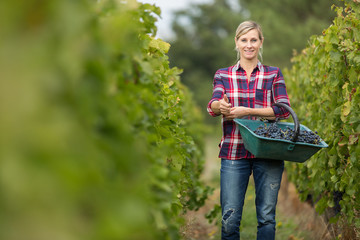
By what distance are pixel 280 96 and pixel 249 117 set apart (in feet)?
1.02

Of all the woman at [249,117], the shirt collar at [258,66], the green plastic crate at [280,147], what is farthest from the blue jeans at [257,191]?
the shirt collar at [258,66]

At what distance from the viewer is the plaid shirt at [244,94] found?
3436 mm

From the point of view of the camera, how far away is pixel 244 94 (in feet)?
11.3

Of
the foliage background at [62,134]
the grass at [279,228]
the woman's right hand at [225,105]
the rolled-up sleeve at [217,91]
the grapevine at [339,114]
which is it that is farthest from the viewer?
the grass at [279,228]

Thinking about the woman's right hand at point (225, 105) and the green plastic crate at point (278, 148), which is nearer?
the green plastic crate at point (278, 148)

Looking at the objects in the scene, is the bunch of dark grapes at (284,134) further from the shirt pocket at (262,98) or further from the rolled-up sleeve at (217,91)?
the rolled-up sleeve at (217,91)

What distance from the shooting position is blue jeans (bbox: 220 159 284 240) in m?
3.32

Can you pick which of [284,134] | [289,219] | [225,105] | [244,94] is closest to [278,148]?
[284,134]

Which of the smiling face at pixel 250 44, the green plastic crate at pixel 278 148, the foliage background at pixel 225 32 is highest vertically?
the foliage background at pixel 225 32

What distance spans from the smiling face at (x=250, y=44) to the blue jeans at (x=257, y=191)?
842 mm

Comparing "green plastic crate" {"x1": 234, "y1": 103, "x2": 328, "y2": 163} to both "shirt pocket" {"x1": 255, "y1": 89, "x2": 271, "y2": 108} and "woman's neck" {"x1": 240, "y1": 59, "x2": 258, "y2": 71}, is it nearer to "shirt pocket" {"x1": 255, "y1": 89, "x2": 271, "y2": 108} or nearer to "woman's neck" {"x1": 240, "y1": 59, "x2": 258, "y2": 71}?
"shirt pocket" {"x1": 255, "y1": 89, "x2": 271, "y2": 108}

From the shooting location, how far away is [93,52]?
117cm

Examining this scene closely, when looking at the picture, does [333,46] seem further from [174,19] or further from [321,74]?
[174,19]

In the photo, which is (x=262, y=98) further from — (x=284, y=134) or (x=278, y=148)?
(x=278, y=148)
